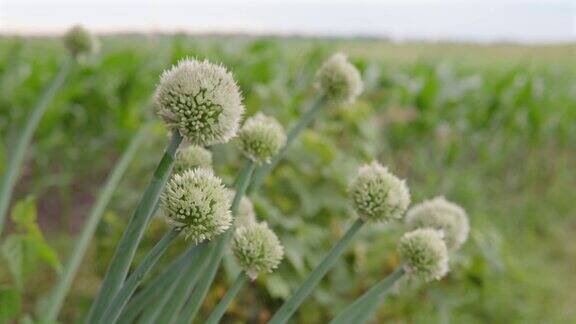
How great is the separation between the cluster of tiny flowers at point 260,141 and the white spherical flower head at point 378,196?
0.10 m

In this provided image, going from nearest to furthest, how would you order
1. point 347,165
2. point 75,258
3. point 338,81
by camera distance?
point 338,81 < point 75,258 < point 347,165

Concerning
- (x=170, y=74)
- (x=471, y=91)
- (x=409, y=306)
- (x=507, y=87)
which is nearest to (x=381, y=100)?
(x=471, y=91)

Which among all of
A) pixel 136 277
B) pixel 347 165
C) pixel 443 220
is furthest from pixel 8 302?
pixel 347 165

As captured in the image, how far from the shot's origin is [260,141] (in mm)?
804

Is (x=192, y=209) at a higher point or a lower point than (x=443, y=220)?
lower

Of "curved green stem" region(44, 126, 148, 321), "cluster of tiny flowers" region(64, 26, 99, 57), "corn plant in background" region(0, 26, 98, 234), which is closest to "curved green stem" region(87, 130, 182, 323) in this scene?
"curved green stem" region(44, 126, 148, 321)

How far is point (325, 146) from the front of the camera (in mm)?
2121

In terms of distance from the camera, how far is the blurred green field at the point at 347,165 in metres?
2.14

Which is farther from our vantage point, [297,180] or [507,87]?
[507,87]

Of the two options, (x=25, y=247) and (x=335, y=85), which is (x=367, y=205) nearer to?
(x=335, y=85)

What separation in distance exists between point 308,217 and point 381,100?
57.5 inches

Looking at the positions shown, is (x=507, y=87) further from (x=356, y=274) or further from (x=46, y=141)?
(x=46, y=141)

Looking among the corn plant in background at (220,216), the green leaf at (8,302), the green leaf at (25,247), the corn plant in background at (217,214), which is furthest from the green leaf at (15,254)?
the corn plant in background at (217,214)

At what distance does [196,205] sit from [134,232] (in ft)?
0.24
